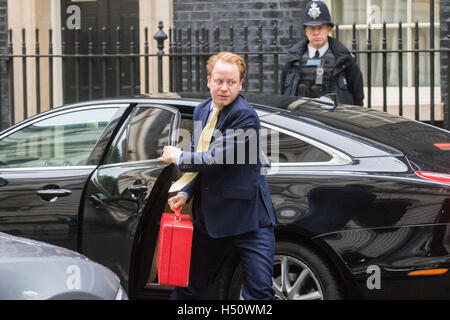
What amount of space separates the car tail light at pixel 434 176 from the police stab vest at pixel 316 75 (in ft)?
7.97

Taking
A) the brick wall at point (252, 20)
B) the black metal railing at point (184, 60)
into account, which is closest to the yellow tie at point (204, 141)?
the black metal railing at point (184, 60)

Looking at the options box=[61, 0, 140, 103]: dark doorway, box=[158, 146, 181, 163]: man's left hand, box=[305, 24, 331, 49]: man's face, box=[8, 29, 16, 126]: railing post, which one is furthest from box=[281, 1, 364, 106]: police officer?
box=[61, 0, 140, 103]: dark doorway

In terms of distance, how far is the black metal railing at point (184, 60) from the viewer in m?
8.59

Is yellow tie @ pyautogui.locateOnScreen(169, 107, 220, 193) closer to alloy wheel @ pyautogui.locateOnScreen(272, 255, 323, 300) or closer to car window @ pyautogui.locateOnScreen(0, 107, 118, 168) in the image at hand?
alloy wheel @ pyautogui.locateOnScreen(272, 255, 323, 300)

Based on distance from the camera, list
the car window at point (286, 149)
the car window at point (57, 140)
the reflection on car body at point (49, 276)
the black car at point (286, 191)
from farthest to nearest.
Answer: the car window at point (57, 140) → the car window at point (286, 149) → the black car at point (286, 191) → the reflection on car body at point (49, 276)

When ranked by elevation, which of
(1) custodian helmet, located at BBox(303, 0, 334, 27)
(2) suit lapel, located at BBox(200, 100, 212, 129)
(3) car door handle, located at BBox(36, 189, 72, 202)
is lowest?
(3) car door handle, located at BBox(36, 189, 72, 202)

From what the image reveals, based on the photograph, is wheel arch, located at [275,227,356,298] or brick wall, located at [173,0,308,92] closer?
wheel arch, located at [275,227,356,298]

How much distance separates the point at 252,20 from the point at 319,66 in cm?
325

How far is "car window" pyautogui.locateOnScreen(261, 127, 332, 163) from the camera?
4.76 meters

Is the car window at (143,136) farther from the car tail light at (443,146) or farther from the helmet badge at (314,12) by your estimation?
the helmet badge at (314,12)

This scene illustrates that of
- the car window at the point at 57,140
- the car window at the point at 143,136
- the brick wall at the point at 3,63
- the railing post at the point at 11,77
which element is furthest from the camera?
the brick wall at the point at 3,63
